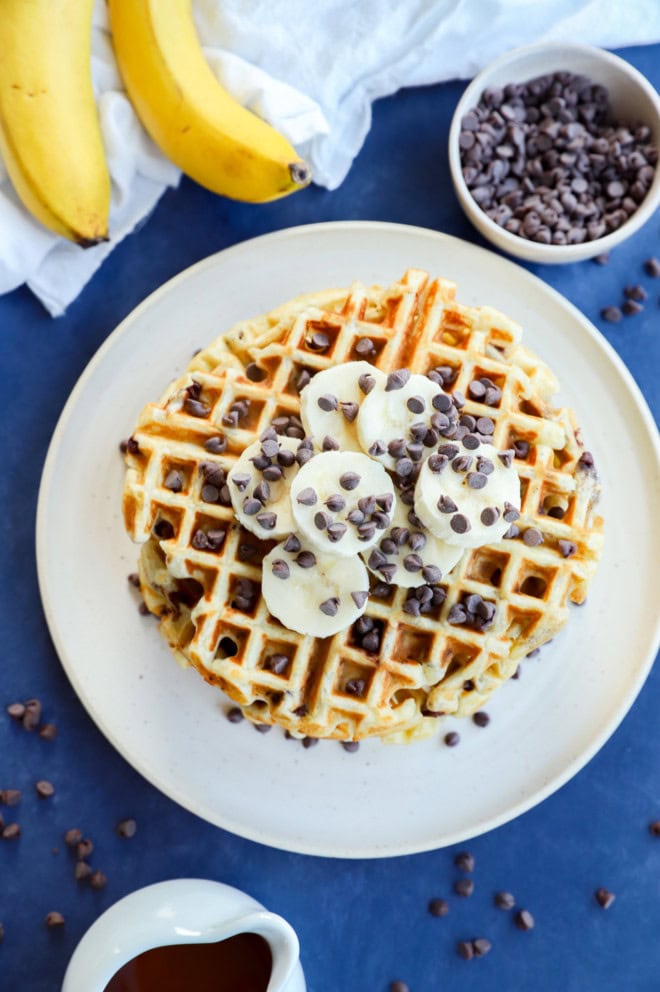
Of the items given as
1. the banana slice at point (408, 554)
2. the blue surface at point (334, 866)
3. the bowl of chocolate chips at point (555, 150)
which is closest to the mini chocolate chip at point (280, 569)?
the banana slice at point (408, 554)

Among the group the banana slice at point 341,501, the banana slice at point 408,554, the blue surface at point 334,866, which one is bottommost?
the blue surface at point 334,866

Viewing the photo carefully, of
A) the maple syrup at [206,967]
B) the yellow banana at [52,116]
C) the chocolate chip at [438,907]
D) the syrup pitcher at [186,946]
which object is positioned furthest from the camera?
the chocolate chip at [438,907]

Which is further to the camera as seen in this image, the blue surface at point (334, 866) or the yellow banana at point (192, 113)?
the blue surface at point (334, 866)

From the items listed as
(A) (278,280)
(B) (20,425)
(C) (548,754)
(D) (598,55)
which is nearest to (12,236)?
(B) (20,425)

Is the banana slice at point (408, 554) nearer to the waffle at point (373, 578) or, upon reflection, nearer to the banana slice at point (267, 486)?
the waffle at point (373, 578)

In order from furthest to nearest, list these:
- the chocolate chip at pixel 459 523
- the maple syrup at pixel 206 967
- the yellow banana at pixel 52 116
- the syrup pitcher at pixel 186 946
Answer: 1. the yellow banana at pixel 52 116
2. the maple syrup at pixel 206 967
3. the syrup pitcher at pixel 186 946
4. the chocolate chip at pixel 459 523

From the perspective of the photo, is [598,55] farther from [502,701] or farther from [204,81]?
[502,701]

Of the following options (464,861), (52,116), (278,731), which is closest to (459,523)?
(278,731)

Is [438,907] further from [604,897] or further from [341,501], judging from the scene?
[341,501]
